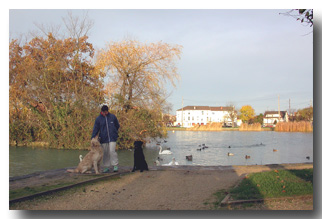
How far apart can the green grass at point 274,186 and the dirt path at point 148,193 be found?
382 mm

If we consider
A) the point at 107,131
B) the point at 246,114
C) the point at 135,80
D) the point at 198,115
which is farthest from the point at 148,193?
the point at 198,115

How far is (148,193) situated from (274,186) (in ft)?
9.38

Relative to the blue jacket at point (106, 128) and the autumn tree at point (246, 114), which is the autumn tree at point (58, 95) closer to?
the blue jacket at point (106, 128)

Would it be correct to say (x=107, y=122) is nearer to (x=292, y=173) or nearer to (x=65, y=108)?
(x=292, y=173)

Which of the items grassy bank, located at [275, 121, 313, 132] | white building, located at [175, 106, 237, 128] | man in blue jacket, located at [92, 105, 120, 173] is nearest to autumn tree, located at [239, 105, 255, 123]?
white building, located at [175, 106, 237, 128]

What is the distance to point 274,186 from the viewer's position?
711 cm

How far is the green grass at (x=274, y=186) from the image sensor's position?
659cm

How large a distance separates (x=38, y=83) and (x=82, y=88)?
345 cm

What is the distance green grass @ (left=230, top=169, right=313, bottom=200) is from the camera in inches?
259

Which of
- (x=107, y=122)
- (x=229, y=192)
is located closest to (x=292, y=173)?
(x=229, y=192)

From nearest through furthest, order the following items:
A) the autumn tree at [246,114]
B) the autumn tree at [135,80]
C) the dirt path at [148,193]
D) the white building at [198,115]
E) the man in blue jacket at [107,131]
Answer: the dirt path at [148,193] → the man in blue jacket at [107,131] → the autumn tree at [135,80] → the autumn tree at [246,114] → the white building at [198,115]

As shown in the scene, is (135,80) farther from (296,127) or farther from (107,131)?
(296,127)

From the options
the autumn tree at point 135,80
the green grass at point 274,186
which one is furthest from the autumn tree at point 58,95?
the green grass at point 274,186

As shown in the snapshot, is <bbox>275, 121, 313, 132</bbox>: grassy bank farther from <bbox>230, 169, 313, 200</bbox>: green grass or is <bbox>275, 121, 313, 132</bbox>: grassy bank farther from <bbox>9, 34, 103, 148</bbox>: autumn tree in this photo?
<bbox>230, 169, 313, 200</bbox>: green grass
